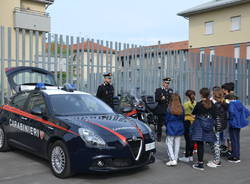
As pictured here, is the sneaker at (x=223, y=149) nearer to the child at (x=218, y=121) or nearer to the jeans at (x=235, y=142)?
the jeans at (x=235, y=142)

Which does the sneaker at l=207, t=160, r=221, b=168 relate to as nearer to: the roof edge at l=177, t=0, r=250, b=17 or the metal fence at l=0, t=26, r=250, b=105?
the metal fence at l=0, t=26, r=250, b=105

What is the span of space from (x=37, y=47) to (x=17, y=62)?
0.79 meters

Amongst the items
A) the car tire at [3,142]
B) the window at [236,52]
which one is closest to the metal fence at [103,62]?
the car tire at [3,142]

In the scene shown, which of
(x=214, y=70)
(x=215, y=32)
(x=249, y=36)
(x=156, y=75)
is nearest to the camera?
(x=156, y=75)

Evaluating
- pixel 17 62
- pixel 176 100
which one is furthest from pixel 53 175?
pixel 17 62

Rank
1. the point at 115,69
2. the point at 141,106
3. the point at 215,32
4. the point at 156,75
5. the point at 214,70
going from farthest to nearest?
the point at 215,32 < the point at 214,70 < the point at 156,75 < the point at 115,69 < the point at 141,106

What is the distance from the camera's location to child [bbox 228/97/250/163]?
6906mm

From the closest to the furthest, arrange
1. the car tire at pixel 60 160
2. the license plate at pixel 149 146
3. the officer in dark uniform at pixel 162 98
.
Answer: the car tire at pixel 60 160 < the license plate at pixel 149 146 < the officer in dark uniform at pixel 162 98

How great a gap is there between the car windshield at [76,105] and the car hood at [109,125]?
0.96 ft

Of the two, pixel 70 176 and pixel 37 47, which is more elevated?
pixel 37 47

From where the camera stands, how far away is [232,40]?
31391 mm

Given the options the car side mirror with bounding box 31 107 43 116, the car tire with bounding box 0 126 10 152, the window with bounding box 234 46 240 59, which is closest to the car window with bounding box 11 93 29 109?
the car tire with bounding box 0 126 10 152

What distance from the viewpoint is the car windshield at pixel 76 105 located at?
19.4 feet

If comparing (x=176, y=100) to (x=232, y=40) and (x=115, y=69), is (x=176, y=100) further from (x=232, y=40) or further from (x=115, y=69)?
(x=232, y=40)
